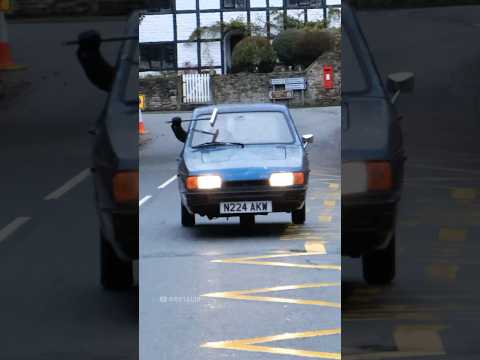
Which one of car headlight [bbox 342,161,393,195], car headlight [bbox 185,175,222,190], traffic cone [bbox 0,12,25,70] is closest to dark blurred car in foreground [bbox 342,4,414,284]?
car headlight [bbox 342,161,393,195]

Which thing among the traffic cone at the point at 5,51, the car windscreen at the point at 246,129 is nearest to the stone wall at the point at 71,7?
the traffic cone at the point at 5,51

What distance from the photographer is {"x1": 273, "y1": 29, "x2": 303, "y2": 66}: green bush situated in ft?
4.75

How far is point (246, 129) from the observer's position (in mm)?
1448

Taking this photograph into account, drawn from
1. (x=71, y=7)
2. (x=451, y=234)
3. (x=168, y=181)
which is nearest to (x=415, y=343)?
(x=451, y=234)

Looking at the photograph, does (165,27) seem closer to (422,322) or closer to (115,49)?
(115,49)

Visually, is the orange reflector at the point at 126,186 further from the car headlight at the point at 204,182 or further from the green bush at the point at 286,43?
the green bush at the point at 286,43

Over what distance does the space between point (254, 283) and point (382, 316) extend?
26 cm

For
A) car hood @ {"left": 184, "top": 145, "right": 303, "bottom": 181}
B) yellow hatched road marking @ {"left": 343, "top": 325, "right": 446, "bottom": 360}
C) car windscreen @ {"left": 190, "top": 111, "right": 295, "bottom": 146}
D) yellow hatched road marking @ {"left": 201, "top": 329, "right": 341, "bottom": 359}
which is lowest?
yellow hatched road marking @ {"left": 343, "top": 325, "right": 446, "bottom": 360}

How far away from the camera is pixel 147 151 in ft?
4.76

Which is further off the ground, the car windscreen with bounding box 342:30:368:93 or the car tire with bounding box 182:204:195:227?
the car windscreen with bounding box 342:30:368:93

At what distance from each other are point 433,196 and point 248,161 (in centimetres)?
41

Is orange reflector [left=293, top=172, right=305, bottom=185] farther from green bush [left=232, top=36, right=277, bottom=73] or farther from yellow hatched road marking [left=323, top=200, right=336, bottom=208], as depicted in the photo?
green bush [left=232, top=36, right=277, bottom=73]

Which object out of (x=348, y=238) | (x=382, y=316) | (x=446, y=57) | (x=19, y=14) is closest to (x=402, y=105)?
(x=446, y=57)

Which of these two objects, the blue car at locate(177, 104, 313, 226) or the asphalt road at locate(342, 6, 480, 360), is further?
the asphalt road at locate(342, 6, 480, 360)
